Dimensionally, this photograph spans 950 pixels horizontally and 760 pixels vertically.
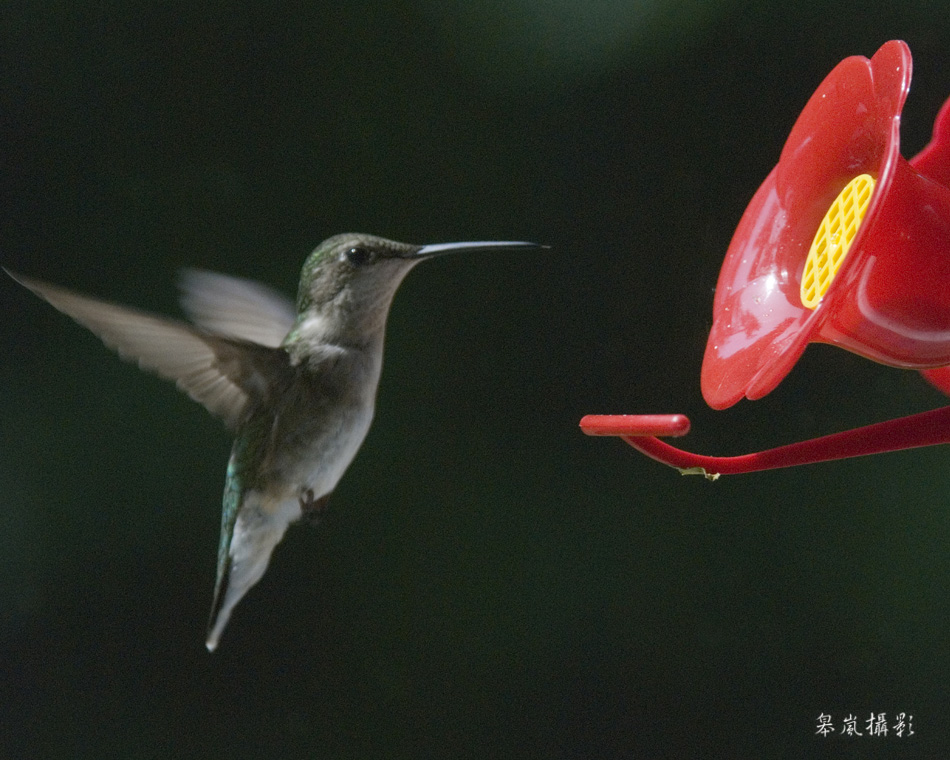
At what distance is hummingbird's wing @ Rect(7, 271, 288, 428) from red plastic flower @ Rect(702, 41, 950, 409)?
0.61 meters

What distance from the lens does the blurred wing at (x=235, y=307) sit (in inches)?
56.5

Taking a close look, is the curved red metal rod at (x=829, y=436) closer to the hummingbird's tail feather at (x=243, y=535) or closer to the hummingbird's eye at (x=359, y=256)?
the hummingbird's eye at (x=359, y=256)

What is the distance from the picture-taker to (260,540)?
54.2 inches

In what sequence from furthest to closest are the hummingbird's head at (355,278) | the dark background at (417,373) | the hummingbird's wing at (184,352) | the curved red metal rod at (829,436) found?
the dark background at (417,373)
the hummingbird's head at (355,278)
the hummingbird's wing at (184,352)
the curved red metal rod at (829,436)

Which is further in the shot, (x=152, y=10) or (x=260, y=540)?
(x=152, y=10)

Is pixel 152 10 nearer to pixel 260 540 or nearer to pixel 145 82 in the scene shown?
pixel 145 82

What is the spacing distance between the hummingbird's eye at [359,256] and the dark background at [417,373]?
2.20 ft

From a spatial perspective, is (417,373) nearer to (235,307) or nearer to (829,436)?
(235,307)

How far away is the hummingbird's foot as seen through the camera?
1.35m

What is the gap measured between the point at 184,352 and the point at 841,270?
2.64 feet

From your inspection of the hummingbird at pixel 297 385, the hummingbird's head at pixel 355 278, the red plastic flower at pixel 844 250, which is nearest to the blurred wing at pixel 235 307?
the hummingbird at pixel 297 385

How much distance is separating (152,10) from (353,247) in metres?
1.10

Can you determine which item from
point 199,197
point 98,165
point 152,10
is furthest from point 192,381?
point 152,10

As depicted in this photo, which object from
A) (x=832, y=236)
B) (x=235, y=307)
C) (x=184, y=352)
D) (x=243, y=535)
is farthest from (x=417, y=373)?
(x=832, y=236)
